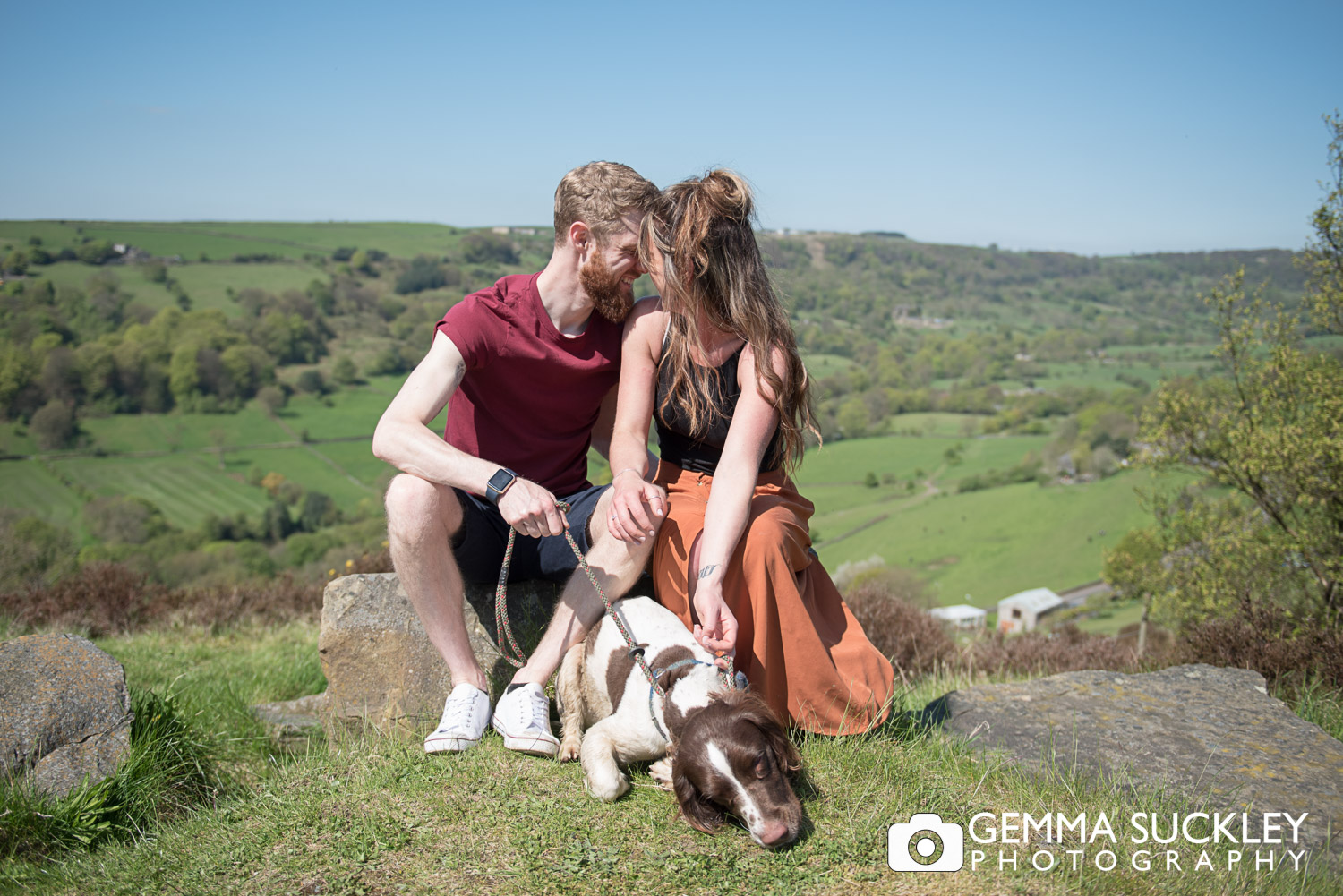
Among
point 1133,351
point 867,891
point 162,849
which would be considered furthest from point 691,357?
point 1133,351

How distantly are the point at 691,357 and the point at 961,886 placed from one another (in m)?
2.29

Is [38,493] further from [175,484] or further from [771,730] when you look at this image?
[771,730]

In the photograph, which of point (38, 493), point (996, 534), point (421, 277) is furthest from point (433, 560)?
point (421, 277)

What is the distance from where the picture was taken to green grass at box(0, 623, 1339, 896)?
2498 mm

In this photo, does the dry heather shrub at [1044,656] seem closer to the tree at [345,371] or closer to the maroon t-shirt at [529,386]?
the maroon t-shirt at [529,386]

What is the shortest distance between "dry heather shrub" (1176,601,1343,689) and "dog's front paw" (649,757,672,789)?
4.40m

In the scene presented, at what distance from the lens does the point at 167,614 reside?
26.3ft

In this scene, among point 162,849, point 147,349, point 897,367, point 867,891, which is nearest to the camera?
point 867,891

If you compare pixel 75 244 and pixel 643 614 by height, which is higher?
pixel 75 244

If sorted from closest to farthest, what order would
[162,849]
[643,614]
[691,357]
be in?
[162,849] → [643,614] → [691,357]

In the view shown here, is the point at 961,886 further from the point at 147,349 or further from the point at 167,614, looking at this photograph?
the point at 147,349

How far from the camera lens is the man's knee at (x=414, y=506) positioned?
10.9 ft

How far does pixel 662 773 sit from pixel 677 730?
0.88 feet

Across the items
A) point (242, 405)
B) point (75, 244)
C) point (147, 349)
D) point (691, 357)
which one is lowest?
point (242, 405)
